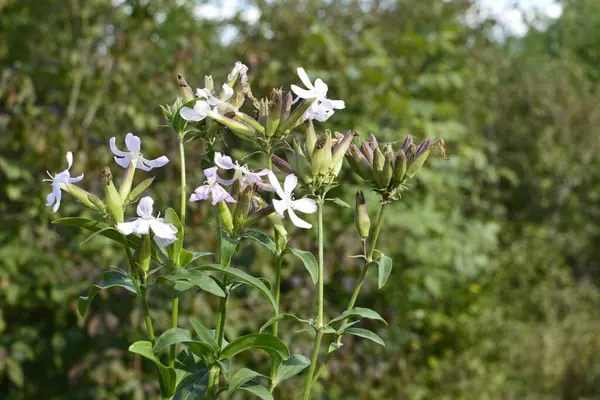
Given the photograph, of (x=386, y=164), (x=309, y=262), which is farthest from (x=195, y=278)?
(x=386, y=164)

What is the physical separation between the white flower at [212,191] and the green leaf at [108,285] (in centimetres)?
13

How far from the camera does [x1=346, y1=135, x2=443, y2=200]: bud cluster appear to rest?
0.89 m

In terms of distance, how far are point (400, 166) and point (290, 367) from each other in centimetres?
27

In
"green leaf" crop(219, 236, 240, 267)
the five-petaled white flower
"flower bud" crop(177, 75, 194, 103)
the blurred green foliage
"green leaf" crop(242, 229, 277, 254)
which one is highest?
the five-petaled white flower

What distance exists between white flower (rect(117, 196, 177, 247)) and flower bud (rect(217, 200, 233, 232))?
0.08 metres

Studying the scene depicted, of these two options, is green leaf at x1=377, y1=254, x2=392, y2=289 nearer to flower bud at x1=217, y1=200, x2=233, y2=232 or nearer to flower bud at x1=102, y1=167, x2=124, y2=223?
flower bud at x1=217, y1=200, x2=233, y2=232

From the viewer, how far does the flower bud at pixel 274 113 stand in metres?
0.86

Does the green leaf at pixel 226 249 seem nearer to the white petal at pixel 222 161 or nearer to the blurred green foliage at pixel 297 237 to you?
the white petal at pixel 222 161

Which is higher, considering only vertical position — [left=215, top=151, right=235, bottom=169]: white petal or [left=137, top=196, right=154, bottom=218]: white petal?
[left=215, top=151, right=235, bottom=169]: white petal

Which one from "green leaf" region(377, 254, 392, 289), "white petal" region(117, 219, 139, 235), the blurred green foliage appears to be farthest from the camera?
the blurred green foliage

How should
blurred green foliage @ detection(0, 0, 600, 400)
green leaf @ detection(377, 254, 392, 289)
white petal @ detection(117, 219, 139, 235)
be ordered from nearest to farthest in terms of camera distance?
white petal @ detection(117, 219, 139, 235) < green leaf @ detection(377, 254, 392, 289) < blurred green foliage @ detection(0, 0, 600, 400)

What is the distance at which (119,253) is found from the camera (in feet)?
8.06

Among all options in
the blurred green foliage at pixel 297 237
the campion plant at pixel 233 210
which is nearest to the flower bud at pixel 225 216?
the campion plant at pixel 233 210

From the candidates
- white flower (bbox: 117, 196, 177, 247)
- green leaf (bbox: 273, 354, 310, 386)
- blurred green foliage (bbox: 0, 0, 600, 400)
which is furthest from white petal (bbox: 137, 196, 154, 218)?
blurred green foliage (bbox: 0, 0, 600, 400)
